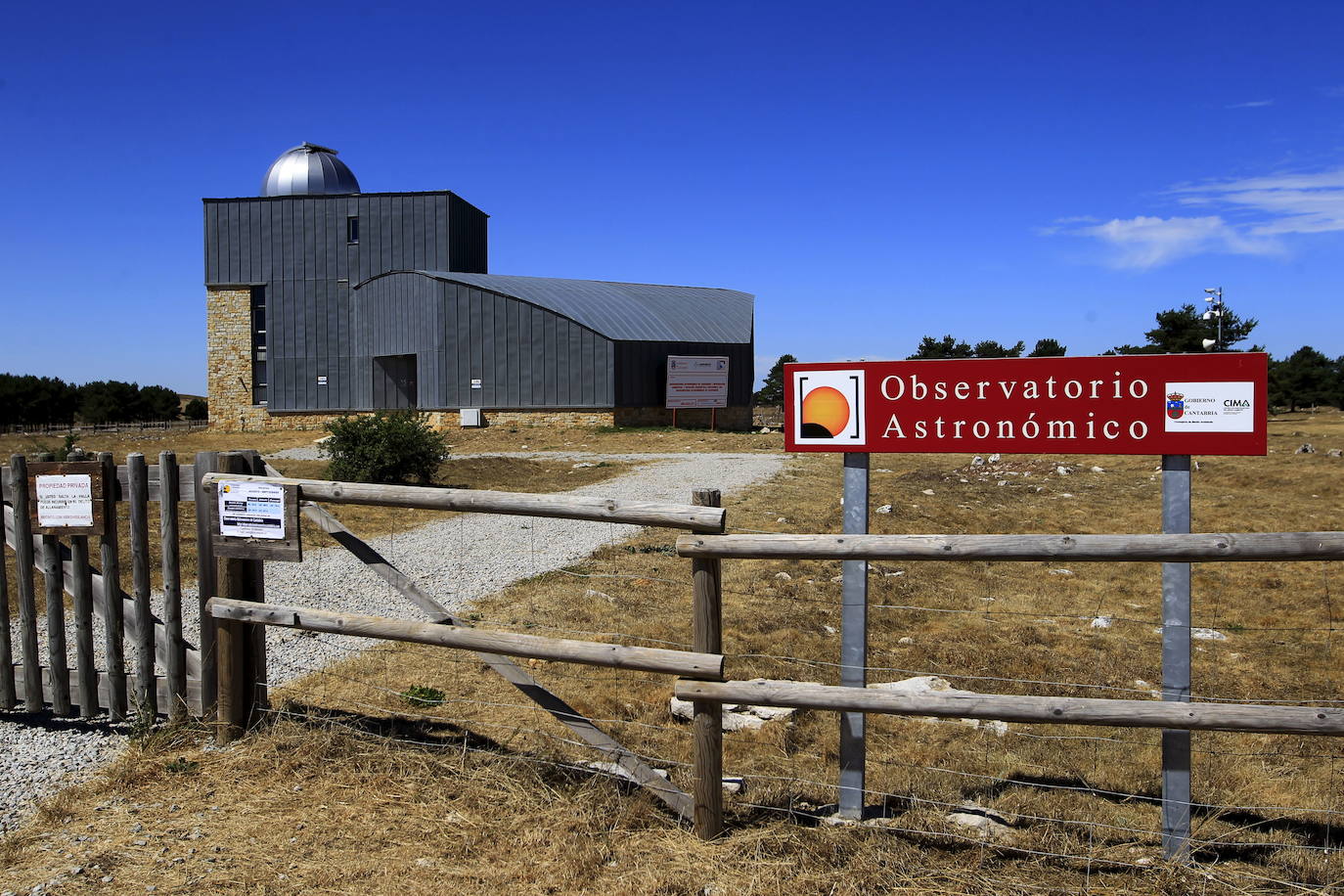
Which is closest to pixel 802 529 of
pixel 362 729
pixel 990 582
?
pixel 990 582

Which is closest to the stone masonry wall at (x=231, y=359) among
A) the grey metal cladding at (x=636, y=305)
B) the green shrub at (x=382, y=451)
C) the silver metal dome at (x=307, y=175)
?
the silver metal dome at (x=307, y=175)

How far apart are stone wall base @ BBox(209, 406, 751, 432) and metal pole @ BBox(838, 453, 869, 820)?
106 feet

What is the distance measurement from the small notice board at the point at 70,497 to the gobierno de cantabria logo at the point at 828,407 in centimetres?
393

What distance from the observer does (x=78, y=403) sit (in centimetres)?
7169

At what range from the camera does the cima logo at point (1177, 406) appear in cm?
402

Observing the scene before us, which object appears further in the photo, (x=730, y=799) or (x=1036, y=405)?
(x=730, y=799)

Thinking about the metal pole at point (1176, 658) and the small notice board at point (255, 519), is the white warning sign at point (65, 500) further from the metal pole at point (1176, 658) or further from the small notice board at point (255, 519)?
the metal pole at point (1176, 658)

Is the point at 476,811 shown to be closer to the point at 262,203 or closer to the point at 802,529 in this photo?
the point at 802,529

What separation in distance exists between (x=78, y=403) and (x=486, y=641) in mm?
79771

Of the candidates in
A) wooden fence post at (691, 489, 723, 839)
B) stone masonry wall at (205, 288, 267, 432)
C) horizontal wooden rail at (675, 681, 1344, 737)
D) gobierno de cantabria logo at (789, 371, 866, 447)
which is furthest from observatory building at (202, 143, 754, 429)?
horizontal wooden rail at (675, 681, 1344, 737)

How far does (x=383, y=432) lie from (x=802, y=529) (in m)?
9.04

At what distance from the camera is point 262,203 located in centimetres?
4344

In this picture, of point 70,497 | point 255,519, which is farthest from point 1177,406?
point 70,497

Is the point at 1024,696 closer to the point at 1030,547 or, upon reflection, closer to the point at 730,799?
the point at 1030,547
